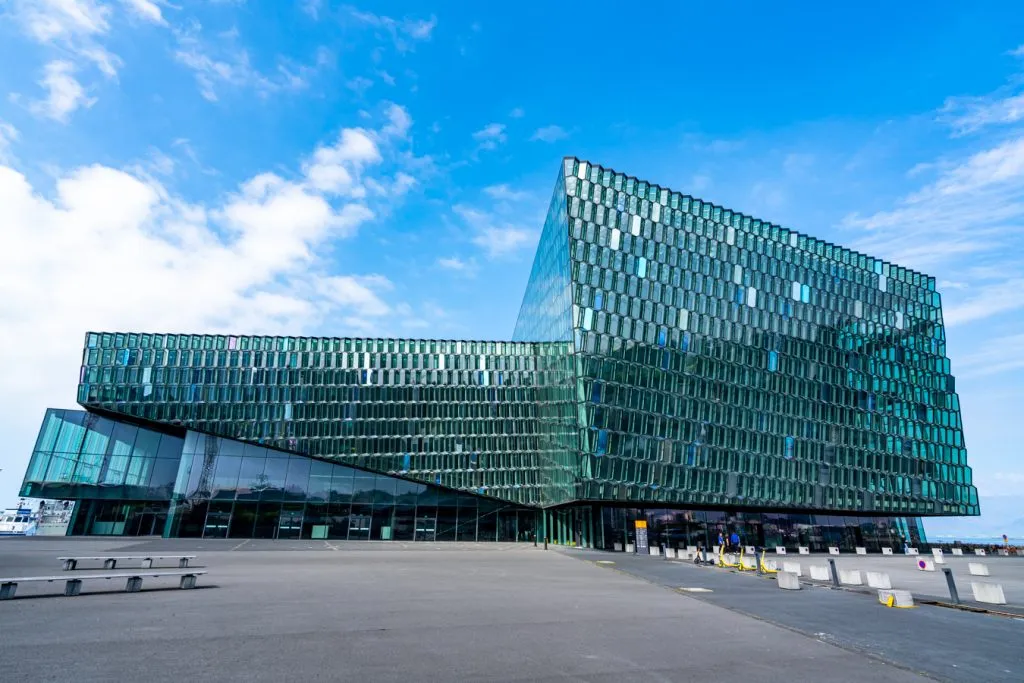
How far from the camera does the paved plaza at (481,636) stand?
787cm

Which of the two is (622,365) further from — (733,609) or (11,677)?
(11,677)

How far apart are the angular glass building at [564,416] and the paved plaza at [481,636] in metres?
37.4

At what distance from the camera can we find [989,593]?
1603 cm

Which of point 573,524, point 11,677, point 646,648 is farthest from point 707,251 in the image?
point 11,677

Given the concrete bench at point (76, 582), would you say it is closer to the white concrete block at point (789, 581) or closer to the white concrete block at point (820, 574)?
the white concrete block at point (789, 581)

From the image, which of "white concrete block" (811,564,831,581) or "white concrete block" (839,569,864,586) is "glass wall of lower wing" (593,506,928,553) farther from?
"white concrete block" (839,569,864,586)

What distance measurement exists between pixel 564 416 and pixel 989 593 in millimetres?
39061

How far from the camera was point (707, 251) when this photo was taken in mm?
60312

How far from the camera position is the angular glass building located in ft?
179

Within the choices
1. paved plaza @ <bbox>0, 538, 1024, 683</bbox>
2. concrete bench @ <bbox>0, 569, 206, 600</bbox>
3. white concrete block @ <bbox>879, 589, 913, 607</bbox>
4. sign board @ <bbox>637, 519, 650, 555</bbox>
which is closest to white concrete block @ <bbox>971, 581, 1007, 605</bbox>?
white concrete block @ <bbox>879, 589, 913, 607</bbox>

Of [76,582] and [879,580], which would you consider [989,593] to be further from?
[76,582]

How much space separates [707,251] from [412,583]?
50.2 m

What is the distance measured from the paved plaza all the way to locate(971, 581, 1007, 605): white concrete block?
2.66 metres

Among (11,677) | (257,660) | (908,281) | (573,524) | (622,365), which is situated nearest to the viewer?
(11,677)
